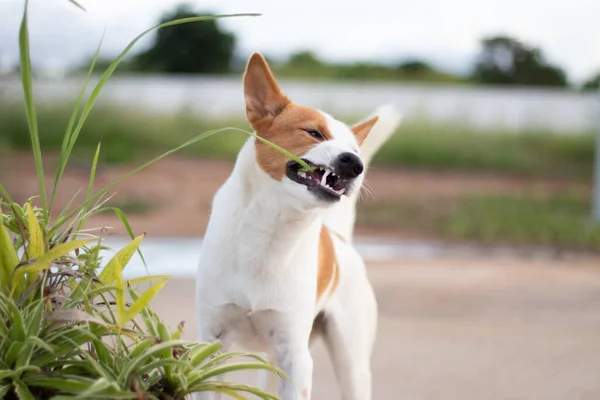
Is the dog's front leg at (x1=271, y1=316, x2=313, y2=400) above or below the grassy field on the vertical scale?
above

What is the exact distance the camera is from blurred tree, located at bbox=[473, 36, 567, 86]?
734 inches

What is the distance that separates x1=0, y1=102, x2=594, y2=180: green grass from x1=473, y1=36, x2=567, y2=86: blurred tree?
7.87 ft

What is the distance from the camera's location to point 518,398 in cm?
409

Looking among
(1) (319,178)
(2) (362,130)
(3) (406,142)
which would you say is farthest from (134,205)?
(1) (319,178)

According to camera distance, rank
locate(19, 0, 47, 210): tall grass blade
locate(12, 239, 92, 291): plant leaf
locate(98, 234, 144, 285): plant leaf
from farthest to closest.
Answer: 1. locate(98, 234, 144, 285): plant leaf
2. locate(12, 239, 92, 291): plant leaf
3. locate(19, 0, 47, 210): tall grass blade

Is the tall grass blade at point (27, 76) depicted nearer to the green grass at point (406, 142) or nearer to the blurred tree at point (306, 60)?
the green grass at point (406, 142)

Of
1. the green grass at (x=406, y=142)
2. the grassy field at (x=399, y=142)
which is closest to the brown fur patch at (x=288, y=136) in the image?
the grassy field at (x=399, y=142)

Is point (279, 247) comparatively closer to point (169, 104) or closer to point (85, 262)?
point (85, 262)

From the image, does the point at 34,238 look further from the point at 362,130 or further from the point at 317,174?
the point at 362,130

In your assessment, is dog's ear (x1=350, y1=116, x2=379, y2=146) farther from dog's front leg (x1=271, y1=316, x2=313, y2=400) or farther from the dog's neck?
dog's front leg (x1=271, y1=316, x2=313, y2=400)

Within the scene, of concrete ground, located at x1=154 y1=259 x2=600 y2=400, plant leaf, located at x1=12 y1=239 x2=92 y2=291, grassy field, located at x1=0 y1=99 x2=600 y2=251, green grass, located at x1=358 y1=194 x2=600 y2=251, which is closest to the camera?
plant leaf, located at x1=12 y1=239 x2=92 y2=291

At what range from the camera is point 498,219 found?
1170 centimetres

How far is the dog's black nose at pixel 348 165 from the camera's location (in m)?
2.29

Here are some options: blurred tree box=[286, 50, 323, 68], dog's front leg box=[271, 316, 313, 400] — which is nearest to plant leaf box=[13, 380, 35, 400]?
dog's front leg box=[271, 316, 313, 400]
